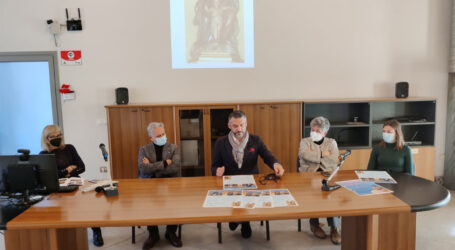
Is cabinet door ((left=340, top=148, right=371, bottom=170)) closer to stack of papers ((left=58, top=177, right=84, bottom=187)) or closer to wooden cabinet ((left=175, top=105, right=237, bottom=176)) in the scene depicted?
wooden cabinet ((left=175, top=105, right=237, bottom=176))

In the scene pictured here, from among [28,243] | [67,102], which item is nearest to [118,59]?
[67,102]

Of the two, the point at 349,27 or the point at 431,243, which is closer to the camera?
the point at 431,243

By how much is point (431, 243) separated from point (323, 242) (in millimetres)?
1049

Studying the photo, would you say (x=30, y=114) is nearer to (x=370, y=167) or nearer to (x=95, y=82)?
(x=95, y=82)

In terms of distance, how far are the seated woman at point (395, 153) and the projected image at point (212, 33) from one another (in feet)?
7.44

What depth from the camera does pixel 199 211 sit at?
2117 mm

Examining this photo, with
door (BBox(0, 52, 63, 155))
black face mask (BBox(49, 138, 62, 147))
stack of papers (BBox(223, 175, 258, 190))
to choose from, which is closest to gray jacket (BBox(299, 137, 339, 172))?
stack of papers (BBox(223, 175, 258, 190))

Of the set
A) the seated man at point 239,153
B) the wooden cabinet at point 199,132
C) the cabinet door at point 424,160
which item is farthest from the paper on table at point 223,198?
the cabinet door at point 424,160

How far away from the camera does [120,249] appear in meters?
3.18

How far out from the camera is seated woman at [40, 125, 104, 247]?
324 centimetres

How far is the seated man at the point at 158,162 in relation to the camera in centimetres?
326

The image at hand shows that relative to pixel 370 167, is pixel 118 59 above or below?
above

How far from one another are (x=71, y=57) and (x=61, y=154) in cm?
187

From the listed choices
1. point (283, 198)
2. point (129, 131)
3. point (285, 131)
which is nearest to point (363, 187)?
point (283, 198)
